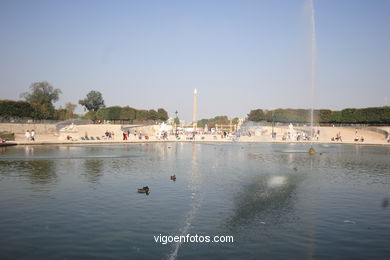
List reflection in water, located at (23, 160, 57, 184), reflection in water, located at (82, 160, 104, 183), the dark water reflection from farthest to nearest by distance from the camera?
reflection in water, located at (82, 160, 104, 183)
reflection in water, located at (23, 160, 57, 184)
the dark water reflection

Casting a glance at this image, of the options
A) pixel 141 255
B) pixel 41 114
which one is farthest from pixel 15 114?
pixel 141 255

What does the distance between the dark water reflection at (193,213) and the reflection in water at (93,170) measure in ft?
0.33

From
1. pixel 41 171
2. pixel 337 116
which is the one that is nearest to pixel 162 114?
pixel 337 116

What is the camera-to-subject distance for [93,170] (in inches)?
824

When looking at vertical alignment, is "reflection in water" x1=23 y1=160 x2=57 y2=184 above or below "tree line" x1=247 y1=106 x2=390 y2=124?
below

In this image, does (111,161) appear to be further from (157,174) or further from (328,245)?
(328,245)

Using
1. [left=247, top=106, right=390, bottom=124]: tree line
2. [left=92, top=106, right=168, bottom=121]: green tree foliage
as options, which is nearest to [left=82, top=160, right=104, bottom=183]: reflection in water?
[left=247, top=106, right=390, bottom=124]: tree line

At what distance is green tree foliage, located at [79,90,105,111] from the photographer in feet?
358

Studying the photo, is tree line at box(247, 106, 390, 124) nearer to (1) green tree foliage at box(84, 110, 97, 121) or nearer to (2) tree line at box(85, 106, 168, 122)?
(2) tree line at box(85, 106, 168, 122)

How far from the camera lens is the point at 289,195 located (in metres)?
14.8

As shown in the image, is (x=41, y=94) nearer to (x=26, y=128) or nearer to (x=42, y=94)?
(x=42, y=94)

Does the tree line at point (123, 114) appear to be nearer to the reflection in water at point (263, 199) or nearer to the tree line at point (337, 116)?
the tree line at point (337, 116)

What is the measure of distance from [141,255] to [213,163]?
1694cm

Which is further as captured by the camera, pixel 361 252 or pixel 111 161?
pixel 111 161
